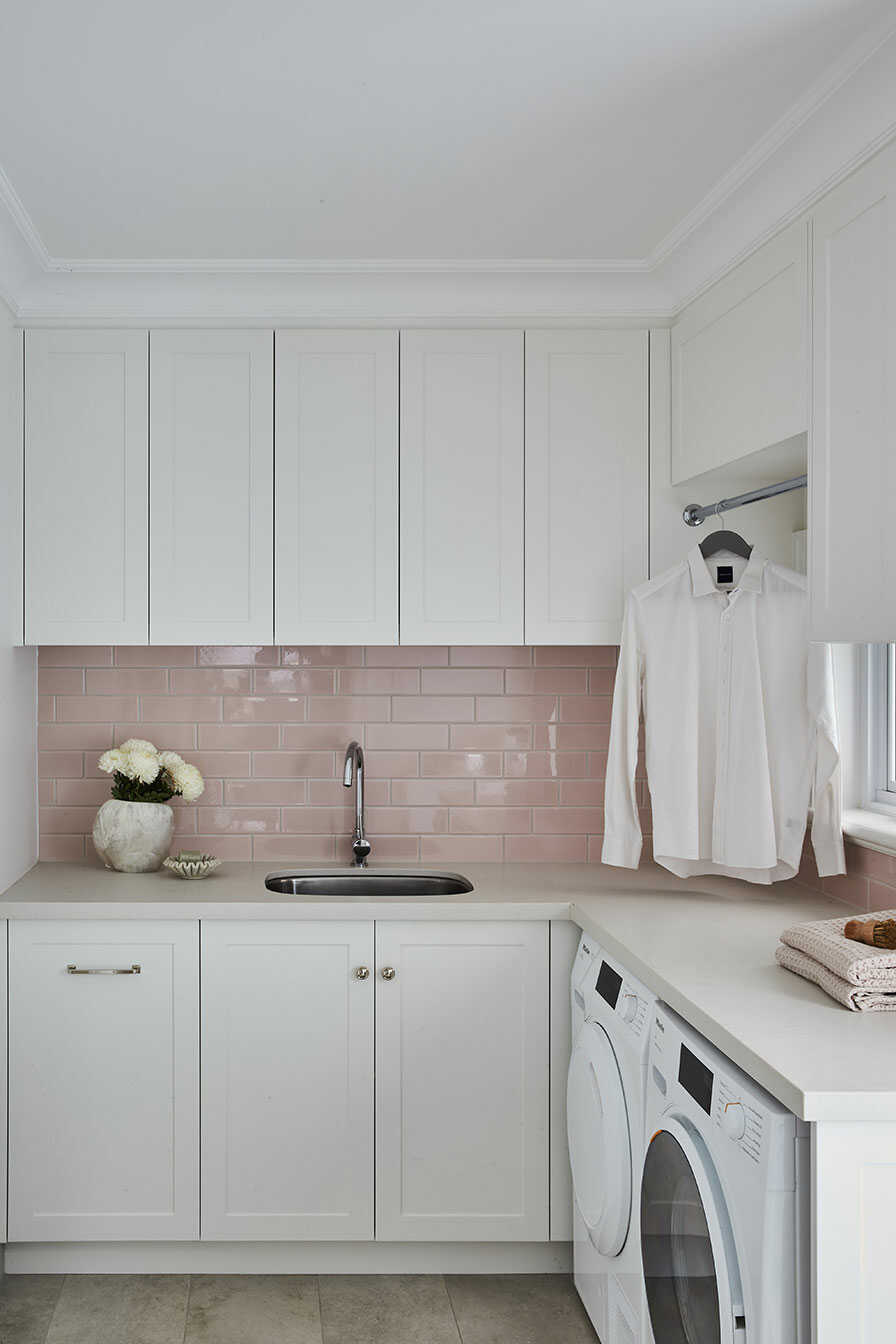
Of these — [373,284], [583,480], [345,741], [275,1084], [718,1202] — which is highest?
[373,284]

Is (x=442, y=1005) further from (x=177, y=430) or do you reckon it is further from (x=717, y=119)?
(x=717, y=119)

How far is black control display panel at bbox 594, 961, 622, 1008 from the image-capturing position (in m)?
2.31

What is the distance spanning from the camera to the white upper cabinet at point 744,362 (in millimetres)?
2282

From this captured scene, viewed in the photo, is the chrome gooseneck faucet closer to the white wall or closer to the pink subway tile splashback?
the pink subway tile splashback

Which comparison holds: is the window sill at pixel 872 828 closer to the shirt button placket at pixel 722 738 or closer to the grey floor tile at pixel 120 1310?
the shirt button placket at pixel 722 738

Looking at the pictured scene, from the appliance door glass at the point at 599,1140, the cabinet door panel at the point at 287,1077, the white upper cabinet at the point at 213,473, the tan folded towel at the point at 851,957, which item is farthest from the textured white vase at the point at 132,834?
the tan folded towel at the point at 851,957

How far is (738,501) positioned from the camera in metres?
2.66

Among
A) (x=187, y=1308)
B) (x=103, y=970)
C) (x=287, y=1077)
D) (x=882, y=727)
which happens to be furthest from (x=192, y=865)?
(x=882, y=727)

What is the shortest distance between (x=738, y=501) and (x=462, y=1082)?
1.60 metres

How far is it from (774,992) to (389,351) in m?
1.96

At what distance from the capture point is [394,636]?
3008mm

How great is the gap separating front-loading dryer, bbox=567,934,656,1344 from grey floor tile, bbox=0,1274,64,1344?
129cm

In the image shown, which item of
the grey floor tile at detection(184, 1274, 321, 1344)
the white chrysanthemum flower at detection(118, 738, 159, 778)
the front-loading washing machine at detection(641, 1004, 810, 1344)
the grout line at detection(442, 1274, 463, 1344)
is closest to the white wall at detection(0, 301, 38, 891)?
the white chrysanthemum flower at detection(118, 738, 159, 778)

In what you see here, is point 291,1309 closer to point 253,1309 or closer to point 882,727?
point 253,1309
